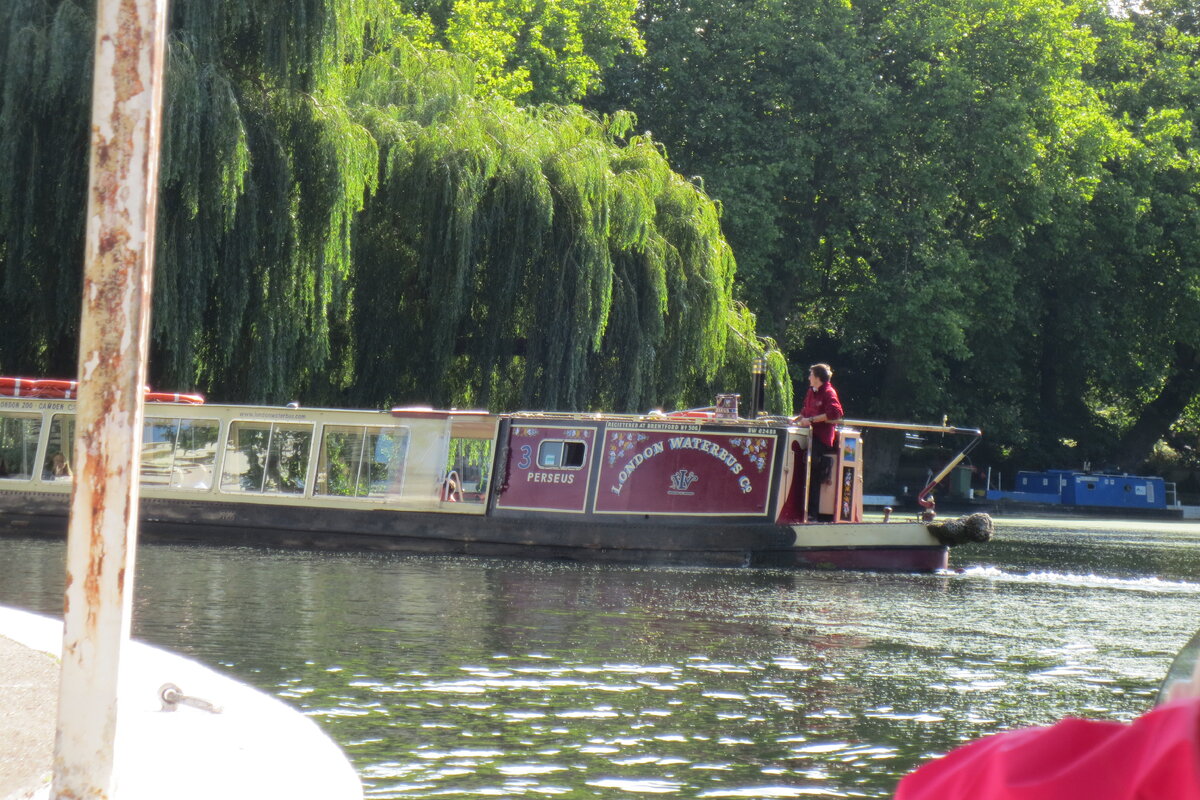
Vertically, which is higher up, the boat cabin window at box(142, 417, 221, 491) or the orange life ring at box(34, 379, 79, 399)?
the orange life ring at box(34, 379, 79, 399)

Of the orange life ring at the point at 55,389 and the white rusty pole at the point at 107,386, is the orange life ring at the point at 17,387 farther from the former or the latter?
the white rusty pole at the point at 107,386

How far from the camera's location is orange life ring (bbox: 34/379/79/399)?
19.3 metres

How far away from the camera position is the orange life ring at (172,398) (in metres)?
18.5

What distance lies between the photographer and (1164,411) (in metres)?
50.0

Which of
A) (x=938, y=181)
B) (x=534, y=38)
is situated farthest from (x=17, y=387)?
(x=938, y=181)

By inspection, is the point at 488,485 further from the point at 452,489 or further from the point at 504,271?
the point at 504,271

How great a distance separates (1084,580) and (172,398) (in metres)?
11.2

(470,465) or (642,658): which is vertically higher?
(470,465)

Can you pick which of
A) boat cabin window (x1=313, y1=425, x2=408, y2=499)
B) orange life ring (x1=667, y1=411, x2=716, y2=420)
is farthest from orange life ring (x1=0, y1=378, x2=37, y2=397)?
orange life ring (x1=667, y1=411, x2=716, y2=420)

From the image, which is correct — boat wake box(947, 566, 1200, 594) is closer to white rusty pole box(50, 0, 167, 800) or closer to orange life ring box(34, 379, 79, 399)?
orange life ring box(34, 379, 79, 399)

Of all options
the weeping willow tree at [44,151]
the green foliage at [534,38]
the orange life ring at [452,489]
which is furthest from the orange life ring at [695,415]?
the green foliage at [534,38]

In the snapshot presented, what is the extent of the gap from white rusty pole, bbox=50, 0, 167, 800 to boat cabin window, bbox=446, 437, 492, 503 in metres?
15.1

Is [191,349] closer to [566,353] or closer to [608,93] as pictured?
[566,353]

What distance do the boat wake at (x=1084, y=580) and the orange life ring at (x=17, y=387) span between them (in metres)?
11.7
